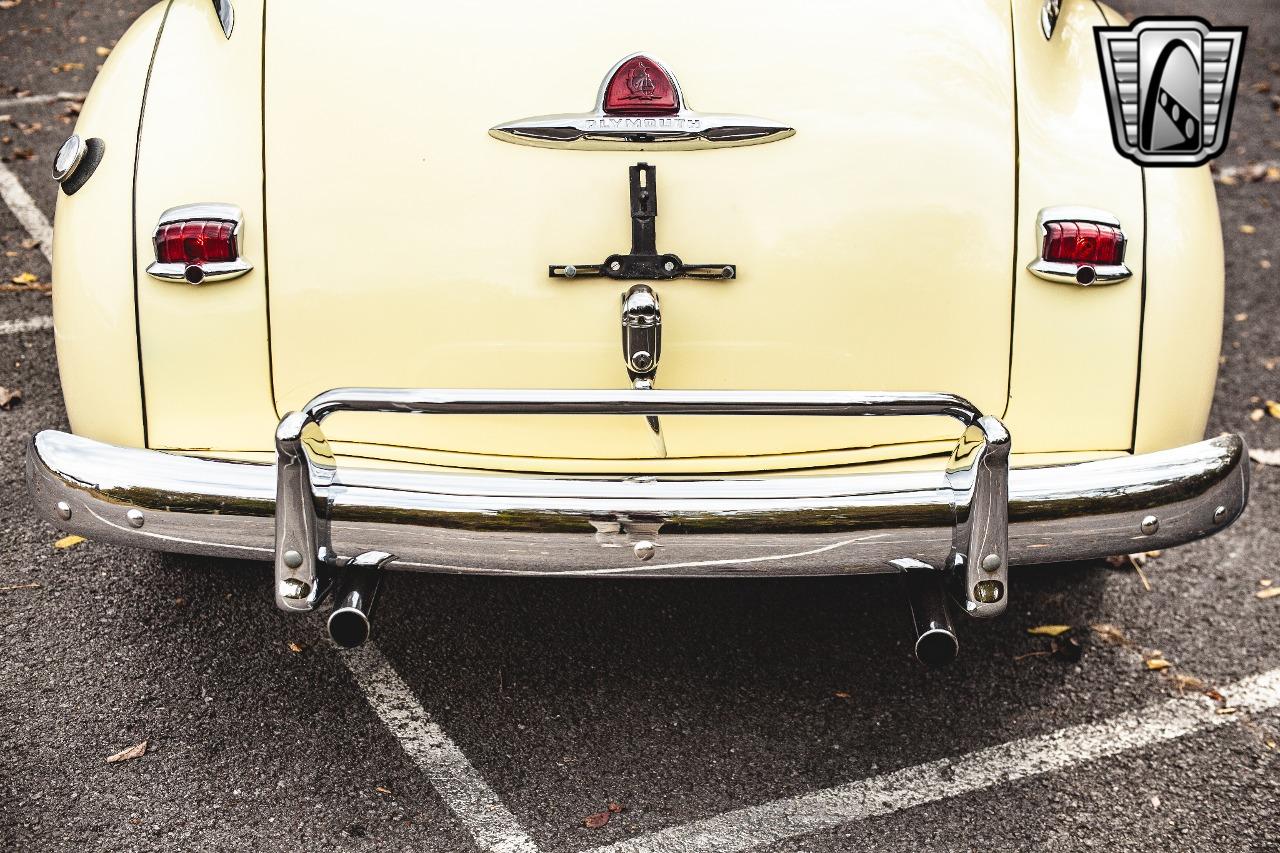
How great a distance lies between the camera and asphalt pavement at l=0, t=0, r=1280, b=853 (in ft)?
8.80

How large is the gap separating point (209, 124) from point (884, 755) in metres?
1.99

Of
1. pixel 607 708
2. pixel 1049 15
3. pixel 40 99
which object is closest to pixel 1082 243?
pixel 1049 15

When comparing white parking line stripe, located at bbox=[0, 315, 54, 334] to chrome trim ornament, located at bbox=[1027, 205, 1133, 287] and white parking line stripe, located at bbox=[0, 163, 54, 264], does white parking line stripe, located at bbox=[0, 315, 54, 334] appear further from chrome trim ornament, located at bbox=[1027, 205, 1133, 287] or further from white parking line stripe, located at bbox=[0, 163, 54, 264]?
chrome trim ornament, located at bbox=[1027, 205, 1133, 287]

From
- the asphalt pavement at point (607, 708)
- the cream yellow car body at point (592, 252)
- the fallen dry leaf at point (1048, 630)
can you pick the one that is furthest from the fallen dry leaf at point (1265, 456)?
the cream yellow car body at point (592, 252)

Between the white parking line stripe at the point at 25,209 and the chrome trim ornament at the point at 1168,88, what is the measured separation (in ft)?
12.8

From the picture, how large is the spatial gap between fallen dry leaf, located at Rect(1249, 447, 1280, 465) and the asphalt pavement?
1.28 feet

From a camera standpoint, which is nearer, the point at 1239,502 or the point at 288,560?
the point at 288,560

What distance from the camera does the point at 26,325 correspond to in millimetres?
4523

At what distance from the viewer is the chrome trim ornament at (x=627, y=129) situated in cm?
249

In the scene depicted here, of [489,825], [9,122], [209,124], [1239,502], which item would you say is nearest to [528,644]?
[489,825]

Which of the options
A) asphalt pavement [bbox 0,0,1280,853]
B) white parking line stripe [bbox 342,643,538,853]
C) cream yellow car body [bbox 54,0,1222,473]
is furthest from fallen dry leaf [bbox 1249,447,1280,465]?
white parking line stripe [bbox 342,643,538,853]

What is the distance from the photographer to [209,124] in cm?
260

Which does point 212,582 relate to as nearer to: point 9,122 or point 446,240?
point 446,240

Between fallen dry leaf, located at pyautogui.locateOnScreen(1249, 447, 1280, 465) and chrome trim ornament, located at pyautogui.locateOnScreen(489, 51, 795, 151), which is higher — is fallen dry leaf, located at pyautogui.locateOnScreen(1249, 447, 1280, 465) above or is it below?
below
